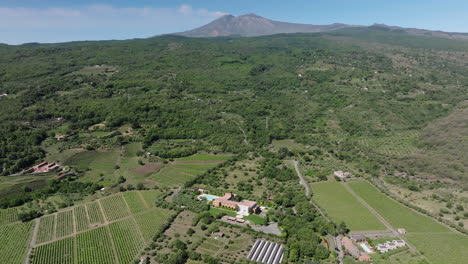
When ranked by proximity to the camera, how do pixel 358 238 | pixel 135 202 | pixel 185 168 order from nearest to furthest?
pixel 358 238 < pixel 135 202 < pixel 185 168

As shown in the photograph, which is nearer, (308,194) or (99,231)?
(99,231)

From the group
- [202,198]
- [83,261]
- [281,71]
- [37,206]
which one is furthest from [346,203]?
[281,71]

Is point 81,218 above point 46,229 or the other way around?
the other way around

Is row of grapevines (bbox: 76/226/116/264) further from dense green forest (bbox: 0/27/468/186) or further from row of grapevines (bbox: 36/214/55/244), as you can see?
dense green forest (bbox: 0/27/468/186)

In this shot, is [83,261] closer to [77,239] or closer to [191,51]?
[77,239]

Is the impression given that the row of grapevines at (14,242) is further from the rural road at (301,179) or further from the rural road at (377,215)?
the rural road at (377,215)

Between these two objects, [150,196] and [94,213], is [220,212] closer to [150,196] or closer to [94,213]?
[150,196]

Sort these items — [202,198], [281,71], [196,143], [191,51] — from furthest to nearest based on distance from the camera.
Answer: [191,51] < [281,71] < [196,143] < [202,198]

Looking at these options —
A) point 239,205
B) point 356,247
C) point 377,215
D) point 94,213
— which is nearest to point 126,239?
point 94,213
